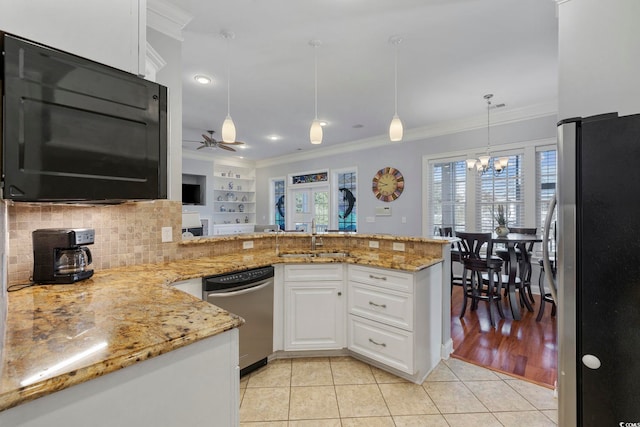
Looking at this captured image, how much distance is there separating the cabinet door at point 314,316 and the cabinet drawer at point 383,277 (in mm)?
181

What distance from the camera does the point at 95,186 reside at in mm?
1126

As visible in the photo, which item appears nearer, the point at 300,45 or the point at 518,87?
the point at 300,45

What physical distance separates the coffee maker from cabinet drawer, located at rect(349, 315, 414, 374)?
6.39 feet

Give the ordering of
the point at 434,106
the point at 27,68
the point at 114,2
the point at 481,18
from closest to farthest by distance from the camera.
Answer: the point at 27,68
the point at 114,2
the point at 481,18
the point at 434,106

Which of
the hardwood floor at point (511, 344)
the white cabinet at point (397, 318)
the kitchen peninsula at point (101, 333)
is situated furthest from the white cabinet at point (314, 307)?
the hardwood floor at point (511, 344)

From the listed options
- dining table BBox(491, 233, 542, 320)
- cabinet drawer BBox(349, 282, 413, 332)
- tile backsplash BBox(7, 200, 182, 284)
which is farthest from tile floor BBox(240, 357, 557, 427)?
dining table BBox(491, 233, 542, 320)

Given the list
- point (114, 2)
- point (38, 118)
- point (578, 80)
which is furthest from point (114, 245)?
point (578, 80)

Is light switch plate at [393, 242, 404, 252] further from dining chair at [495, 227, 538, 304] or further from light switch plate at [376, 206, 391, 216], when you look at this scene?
light switch plate at [376, 206, 391, 216]

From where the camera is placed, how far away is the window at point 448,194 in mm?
4996

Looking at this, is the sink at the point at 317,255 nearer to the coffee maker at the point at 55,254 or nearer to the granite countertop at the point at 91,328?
the granite countertop at the point at 91,328

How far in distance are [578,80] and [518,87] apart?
195 cm

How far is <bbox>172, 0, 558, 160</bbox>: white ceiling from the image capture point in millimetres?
2221

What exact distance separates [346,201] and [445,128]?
103 inches

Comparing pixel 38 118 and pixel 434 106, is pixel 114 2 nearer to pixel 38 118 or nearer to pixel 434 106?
pixel 38 118
